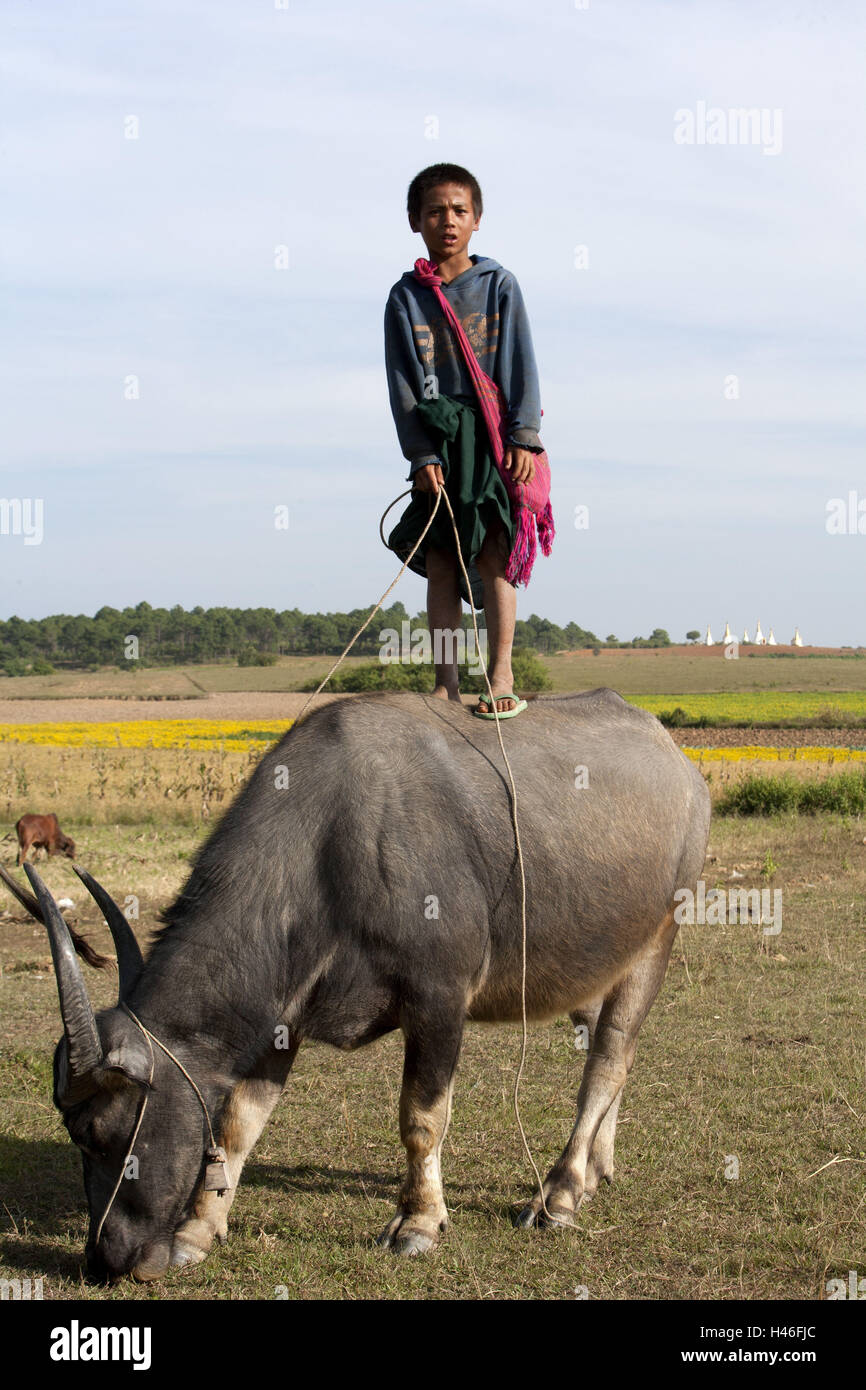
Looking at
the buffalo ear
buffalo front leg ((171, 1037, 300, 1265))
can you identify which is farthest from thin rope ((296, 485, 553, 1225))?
the buffalo ear

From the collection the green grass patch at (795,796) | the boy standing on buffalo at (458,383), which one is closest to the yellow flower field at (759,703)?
the green grass patch at (795,796)

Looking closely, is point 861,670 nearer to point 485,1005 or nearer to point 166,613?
point 166,613

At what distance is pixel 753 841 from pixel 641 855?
11684 millimetres

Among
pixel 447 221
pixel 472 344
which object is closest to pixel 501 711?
pixel 472 344

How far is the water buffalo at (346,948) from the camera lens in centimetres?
377

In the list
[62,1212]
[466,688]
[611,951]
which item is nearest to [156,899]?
[62,1212]

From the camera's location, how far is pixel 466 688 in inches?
946

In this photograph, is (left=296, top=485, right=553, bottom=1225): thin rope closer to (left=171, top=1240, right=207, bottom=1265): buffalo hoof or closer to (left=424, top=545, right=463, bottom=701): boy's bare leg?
(left=424, top=545, right=463, bottom=701): boy's bare leg

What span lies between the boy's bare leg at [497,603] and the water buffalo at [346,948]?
34 centimetres

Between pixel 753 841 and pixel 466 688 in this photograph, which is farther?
pixel 466 688

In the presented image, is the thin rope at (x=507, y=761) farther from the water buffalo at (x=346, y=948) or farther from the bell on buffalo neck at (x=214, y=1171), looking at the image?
the bell on buffalo neck at (x=214, y=1171)

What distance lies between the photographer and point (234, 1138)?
13.3 ft

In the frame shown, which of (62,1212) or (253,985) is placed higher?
(253,985)

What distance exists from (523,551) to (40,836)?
924 centimetres
